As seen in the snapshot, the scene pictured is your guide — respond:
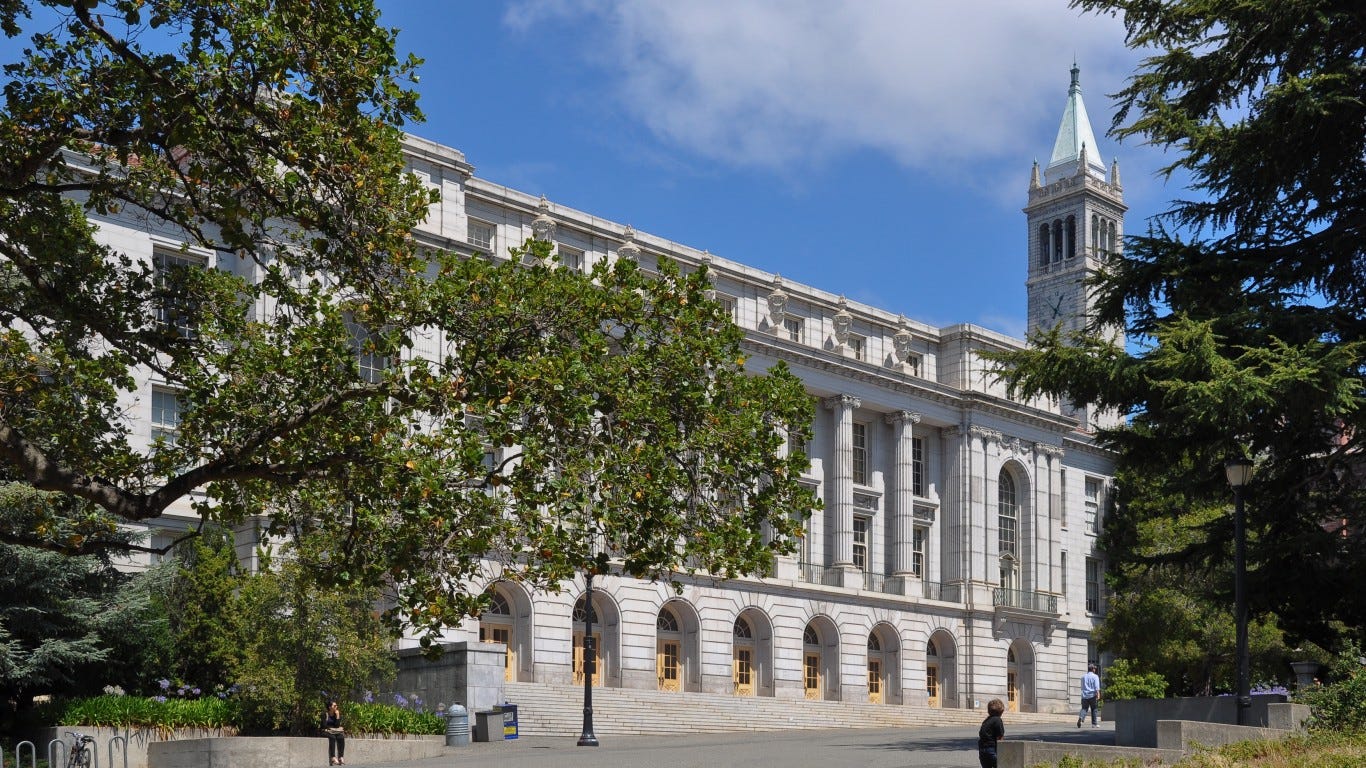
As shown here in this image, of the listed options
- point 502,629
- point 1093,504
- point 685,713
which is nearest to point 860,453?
point 685,713

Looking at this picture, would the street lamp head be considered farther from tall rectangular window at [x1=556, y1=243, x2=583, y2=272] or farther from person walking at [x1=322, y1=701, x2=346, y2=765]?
tall rectangular window at [x1=556, y1=243, x2=583, y2=272]

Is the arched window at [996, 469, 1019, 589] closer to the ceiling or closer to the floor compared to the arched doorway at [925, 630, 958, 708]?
closer to the ceiling

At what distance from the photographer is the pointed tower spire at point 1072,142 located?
323ft

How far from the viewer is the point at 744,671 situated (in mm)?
58500

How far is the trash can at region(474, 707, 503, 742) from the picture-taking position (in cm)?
3719

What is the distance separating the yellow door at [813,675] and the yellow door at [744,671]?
280 centimetres

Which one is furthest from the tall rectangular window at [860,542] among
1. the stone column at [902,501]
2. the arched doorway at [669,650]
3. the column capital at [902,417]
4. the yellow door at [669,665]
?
the yellow door at [669,665]

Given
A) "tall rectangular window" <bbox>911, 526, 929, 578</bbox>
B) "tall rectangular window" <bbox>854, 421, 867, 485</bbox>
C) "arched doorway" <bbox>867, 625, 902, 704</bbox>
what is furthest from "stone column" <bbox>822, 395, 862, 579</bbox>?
"tall rectangular window" <bbox>911, 526, 929, 578</bbox>

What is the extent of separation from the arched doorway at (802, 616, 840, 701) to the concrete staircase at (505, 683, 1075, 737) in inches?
132

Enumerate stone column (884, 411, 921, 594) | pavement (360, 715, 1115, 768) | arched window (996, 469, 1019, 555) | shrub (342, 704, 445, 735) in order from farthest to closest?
arched window (996, 469, 1019, 555)
stone column (884, 411, 921, 594)
shrub (342, 704, 445, 735)
pavement (360, 715, 1115, 768)

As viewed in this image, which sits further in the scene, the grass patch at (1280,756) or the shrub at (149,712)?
the shrub at (149,712)

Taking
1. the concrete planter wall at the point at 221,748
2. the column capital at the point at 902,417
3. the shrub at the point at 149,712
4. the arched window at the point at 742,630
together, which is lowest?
the concrete planter wall at the point at 221,748

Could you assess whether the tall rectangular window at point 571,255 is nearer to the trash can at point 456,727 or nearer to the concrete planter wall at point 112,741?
the trash can at point 456,727

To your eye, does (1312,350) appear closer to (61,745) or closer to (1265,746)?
(1265,746)
